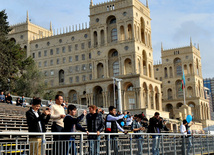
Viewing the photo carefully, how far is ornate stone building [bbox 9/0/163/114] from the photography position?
220 feet

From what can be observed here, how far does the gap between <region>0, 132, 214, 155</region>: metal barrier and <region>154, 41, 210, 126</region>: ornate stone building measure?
80.3 meters

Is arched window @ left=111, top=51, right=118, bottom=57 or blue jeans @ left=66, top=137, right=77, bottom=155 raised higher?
arched window @ left=111, top=51, right=118, bottom=57

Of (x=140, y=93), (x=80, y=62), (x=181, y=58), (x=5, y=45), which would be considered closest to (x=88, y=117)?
(x=5, y=45)

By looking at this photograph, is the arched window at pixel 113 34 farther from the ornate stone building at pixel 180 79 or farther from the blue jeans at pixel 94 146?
the blue jeans at pixel 94 146

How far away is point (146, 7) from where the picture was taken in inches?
3007

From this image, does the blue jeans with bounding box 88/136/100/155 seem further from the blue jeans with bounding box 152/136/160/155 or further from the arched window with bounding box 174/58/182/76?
the arched window with bounding box 174/58/182/76

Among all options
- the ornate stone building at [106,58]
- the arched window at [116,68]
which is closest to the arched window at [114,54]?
the ornate stone building at [106,58]

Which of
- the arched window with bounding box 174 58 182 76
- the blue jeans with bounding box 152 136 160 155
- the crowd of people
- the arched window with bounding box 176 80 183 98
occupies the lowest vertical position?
the blue jeans with bounding box 152 136 160 155

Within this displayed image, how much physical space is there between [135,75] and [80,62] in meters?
18.2

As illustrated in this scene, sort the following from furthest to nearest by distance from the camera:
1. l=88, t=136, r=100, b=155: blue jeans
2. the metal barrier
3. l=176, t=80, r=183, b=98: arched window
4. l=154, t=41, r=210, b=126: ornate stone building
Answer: l=176, t=80, r=183, b=98: arched window, l=154, t=41, r=210, b=126: ornate stone building, l=88, t=136, r=100, b=155: blue jeans, the metal barrier

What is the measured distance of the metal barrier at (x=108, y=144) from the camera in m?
8.81

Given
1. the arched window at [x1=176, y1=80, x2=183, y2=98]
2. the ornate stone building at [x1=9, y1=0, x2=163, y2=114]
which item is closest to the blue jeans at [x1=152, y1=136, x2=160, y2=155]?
the ornate stone building at [x1=9, y1=0, x2=163, y2=114]

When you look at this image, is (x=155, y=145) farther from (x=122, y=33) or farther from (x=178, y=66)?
(x=178, y=66)

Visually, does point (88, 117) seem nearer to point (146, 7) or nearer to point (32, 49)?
point (146, 7)
